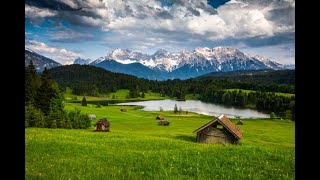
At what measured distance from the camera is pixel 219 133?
59.8 m

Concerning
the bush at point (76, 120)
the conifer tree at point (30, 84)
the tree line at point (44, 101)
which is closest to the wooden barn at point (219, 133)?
the tree line at point (44, 101)

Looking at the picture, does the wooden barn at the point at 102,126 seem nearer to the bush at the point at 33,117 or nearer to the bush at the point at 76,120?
the bush at the point at 76,120

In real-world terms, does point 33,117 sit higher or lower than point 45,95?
lower

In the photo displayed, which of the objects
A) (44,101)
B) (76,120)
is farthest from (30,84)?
(76,120)

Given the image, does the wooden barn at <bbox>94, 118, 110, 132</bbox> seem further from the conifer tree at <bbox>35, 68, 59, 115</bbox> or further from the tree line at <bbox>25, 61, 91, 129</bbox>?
the conifer tree at <bbox>35, 68, 59, 115</bbox>

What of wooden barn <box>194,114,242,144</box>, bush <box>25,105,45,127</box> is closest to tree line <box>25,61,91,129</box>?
bush <box>25,105,45,127</box>

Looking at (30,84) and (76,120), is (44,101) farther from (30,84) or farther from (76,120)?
(76,120)

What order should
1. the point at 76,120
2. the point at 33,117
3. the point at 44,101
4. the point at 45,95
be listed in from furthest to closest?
the point at 76,120
the point at 44,101
the point at 45,95
the point at 33,117
